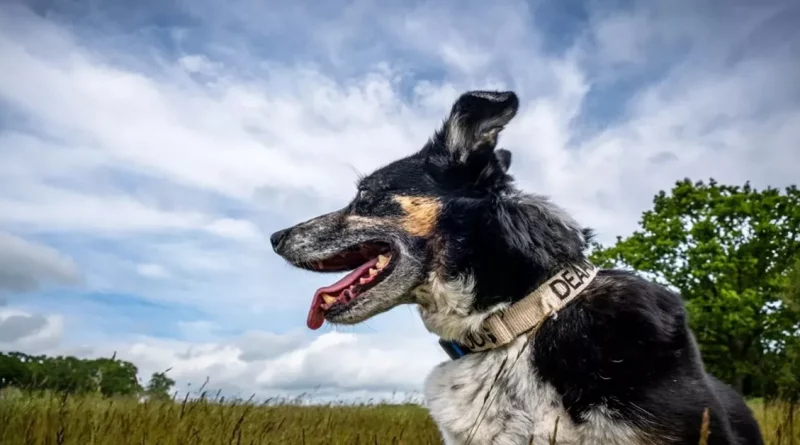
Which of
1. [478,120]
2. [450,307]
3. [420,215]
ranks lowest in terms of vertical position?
[450,307]

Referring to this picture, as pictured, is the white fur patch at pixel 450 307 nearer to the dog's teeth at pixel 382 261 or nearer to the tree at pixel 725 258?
the dog's teeth at pixel 382 261

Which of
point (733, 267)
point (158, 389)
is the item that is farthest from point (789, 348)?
point (158, 389)

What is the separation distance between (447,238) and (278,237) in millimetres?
1516

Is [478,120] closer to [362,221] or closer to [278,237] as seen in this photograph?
[362,221]

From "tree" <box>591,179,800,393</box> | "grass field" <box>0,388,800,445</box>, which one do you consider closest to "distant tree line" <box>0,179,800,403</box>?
"tree" <box>591,179,800,393</box>

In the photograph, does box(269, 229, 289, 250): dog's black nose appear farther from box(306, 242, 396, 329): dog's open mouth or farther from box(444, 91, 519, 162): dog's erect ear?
box(444, 91, 519, 162): dog's erect ear

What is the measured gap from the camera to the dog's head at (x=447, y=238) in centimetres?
449

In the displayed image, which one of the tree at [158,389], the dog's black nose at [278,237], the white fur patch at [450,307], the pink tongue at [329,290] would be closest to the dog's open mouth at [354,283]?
the pink tongue at [329,290]

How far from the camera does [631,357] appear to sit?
158 inches

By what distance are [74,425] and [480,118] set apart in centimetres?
408

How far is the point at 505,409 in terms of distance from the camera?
162 inches

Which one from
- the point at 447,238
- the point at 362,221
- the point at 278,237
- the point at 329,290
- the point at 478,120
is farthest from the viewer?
the point at 278,237

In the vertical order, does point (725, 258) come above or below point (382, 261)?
above

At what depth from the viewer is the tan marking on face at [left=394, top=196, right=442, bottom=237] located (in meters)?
4.90
